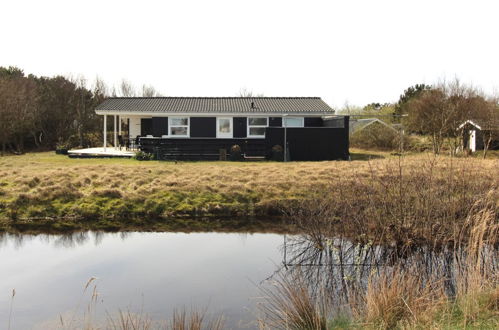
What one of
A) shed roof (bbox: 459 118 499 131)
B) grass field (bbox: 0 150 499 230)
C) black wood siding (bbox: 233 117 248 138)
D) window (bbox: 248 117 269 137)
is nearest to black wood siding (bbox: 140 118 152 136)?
black wood siding (bbox: 233 117 248 138)

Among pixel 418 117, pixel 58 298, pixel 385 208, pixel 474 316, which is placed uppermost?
pixel 418 117

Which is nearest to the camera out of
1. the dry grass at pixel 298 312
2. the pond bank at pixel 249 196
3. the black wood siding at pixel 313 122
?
the dry grass at pixel 298 312

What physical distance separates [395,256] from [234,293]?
2.58 meters

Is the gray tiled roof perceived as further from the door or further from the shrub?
the shrub

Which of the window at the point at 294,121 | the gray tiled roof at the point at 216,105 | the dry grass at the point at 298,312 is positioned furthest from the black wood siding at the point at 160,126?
the dry grass at the point at 298,312

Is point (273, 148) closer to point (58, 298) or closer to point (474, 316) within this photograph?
point (58, 298)

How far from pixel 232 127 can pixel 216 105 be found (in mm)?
1707

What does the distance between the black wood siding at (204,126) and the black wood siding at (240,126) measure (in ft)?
3.16

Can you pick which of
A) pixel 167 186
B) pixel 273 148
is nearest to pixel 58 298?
pixel 167 186

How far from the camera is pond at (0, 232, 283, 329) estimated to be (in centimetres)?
607

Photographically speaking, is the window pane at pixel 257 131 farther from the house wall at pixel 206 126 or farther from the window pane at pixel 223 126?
the window pane at pixel 223 126

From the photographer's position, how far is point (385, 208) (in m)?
7.84

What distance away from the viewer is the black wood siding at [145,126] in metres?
25.6

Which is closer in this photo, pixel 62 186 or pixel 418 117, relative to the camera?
pixel 62 186
